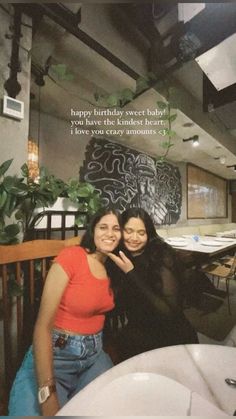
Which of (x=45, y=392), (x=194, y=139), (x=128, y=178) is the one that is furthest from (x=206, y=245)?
(x=45, y=392)

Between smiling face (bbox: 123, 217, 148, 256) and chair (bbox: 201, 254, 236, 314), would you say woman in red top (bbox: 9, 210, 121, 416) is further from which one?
chair (bbox: 201, 254, 236, 314)

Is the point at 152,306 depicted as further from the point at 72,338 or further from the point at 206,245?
the point at 206,245

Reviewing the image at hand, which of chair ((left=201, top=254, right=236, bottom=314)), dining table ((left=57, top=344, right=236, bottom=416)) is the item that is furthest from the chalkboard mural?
chair ((left=201, top=254, right=236, bottom=314))

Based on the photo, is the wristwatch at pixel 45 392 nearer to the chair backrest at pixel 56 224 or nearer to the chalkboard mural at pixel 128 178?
the chair backrest at pixel 56 224

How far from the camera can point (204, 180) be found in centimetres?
231

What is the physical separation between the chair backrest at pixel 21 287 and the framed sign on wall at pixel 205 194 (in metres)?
1.29

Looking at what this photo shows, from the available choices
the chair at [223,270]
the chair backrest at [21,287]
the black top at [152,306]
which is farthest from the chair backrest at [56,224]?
the chair at [223,270]

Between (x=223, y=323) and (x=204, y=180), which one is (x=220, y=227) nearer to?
(x=204, y=180)

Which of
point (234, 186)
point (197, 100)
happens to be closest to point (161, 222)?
point (234, 186)

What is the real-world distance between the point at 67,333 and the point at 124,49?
6.95 feet

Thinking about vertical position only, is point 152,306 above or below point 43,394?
above

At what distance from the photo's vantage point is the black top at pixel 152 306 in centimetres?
131

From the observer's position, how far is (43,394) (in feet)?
3.03

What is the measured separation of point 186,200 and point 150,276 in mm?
915
